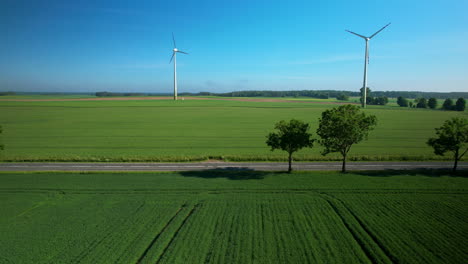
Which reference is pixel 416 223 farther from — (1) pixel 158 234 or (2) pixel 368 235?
(1) pixel 158 234

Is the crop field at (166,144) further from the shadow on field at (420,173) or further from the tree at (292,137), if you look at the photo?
the shadow on field at (420,173)

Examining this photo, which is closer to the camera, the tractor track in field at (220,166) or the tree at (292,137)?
the tree at (292,137)

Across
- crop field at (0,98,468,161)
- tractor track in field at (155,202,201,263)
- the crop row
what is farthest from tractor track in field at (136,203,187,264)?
crop field at (0,98,468,161)

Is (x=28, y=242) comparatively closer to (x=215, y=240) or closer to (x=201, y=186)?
(x=215, y=240)

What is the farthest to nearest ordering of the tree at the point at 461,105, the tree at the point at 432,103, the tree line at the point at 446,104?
1. the tree at the point at 432,103
2. the tree line at the point at 446,104
3. the tree at the point at 461,105

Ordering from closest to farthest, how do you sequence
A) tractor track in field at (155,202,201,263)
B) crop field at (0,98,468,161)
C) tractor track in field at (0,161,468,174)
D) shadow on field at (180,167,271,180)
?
tractor track in field at (155,202,201,263) < shadow on field at (180,167,271,180) < tractor track in field at (0,161,468,174) < crop field at (0,98,468,161)

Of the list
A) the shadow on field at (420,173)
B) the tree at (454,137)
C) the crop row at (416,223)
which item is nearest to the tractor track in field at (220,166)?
the shadow on field at (420,173)

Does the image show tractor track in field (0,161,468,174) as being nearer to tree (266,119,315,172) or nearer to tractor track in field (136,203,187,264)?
tree (266,119,315,172)
